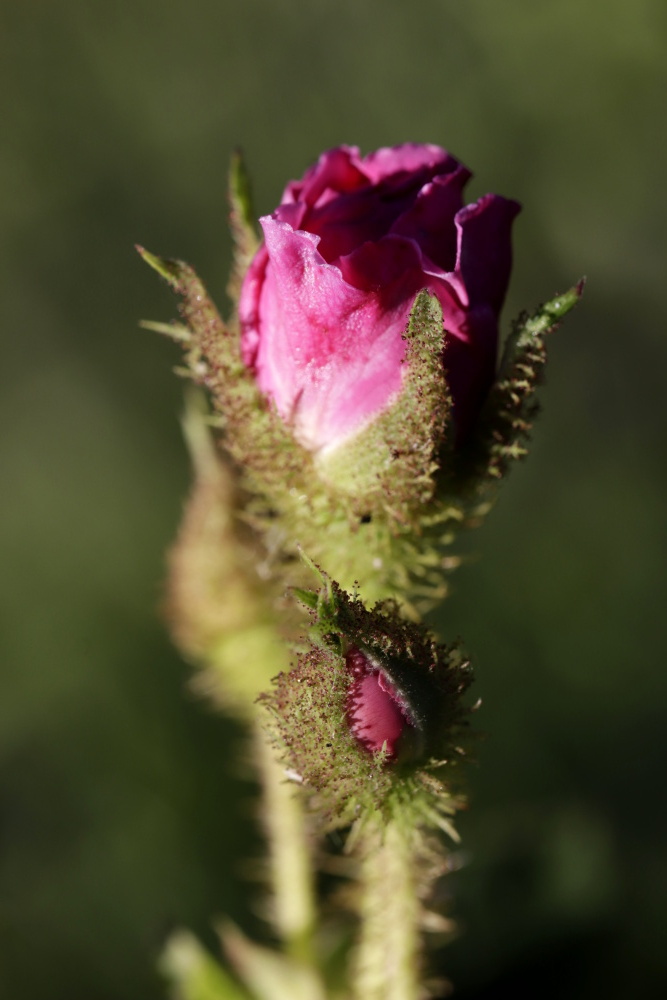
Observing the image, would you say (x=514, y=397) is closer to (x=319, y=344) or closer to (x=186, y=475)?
(x=319, y=344)

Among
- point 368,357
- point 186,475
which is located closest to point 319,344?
point 368,357

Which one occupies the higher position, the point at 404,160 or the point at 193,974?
the point at 404,160

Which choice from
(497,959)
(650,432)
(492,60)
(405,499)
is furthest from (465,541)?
(405,499)

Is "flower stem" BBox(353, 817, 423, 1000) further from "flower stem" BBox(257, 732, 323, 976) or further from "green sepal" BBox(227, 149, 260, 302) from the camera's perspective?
"green sepal" BBox(227, 149, 260, 302)

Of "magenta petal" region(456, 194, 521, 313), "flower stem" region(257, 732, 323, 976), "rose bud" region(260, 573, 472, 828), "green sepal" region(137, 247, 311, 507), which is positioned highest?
"magenta petal" region(456, 194, 521, 313)

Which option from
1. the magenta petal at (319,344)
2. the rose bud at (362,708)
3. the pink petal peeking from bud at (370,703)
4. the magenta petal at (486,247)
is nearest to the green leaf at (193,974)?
the rose bud at (362,708)

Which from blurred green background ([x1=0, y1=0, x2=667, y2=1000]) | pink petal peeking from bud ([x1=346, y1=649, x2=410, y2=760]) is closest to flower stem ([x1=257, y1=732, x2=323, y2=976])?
blurred green background ([x1=0, y1=0, x2=667, y2=1000])

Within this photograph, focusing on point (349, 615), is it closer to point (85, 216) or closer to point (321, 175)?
point (321, 175)
